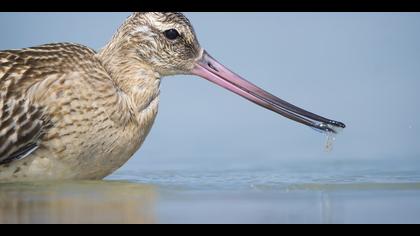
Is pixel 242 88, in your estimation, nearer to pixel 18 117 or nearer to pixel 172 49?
pixel 172 49

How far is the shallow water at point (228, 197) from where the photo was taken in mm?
6211

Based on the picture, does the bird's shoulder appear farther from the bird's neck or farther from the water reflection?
the bird's neck

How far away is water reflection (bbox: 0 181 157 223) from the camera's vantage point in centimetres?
613

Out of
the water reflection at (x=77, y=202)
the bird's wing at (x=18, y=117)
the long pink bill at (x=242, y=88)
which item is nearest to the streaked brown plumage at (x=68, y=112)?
the bird's wing at (x=18, y=117)

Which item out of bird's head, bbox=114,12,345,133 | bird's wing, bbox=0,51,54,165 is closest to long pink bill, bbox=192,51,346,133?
bird's head, bbox=114,12,345,133

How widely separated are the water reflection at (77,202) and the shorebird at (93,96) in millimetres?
205

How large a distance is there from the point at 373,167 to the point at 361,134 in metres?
3.38

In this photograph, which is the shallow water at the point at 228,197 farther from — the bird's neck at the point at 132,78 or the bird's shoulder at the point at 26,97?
the bird's neck at the point at 132,78

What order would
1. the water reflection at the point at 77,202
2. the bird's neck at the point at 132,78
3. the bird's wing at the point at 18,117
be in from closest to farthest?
the water reflection at the point at 77,202, the bird's wing at the point at 18,117, the bird's neck at the point at 132,78

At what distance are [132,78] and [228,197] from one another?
1812 mm

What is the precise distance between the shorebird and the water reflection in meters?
0.20
